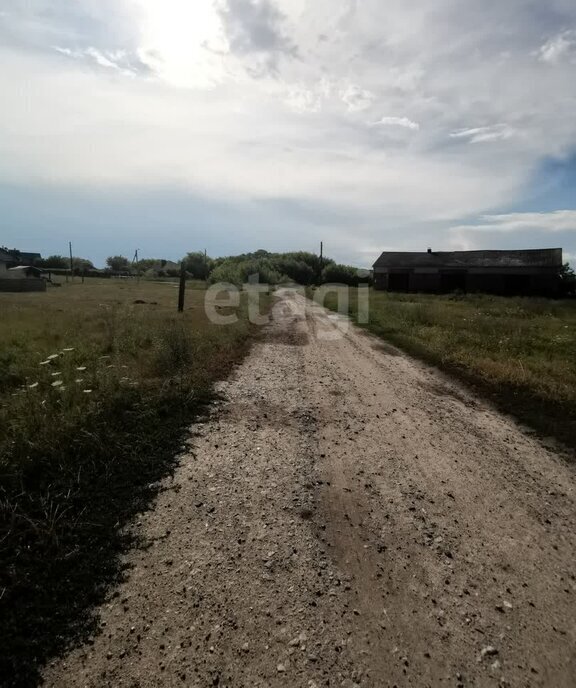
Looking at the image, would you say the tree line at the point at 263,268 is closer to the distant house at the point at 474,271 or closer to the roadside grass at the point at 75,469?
the distant house at the point at 474,271

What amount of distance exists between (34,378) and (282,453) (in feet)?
15.7

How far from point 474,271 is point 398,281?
7083 mm

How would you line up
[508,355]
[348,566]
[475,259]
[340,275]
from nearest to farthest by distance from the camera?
[348,566] → [508,355] → [475,259] → [340,275]

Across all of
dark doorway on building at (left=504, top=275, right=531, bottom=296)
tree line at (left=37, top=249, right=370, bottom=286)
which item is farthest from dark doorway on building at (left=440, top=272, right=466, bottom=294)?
tree line at (left=37, top=249, right=370, bottom=286)

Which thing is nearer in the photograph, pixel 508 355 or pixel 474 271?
pixel 508 355

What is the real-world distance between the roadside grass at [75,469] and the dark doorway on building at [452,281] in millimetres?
34962

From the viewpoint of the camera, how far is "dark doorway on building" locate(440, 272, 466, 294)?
3841 cm

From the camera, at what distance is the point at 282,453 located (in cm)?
479

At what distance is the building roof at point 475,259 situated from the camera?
36531 mm

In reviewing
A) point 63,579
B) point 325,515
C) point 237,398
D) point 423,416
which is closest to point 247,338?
point 237,398

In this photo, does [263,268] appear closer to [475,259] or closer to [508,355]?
[475,259]

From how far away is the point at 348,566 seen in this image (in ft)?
10.1

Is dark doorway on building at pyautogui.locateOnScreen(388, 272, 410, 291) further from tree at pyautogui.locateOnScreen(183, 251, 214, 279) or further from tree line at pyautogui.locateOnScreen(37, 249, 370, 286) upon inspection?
tree at pyautogui.locateOnScreen(183, 251, 214, 279)

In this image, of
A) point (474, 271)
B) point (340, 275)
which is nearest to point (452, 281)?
point (474, 271)
